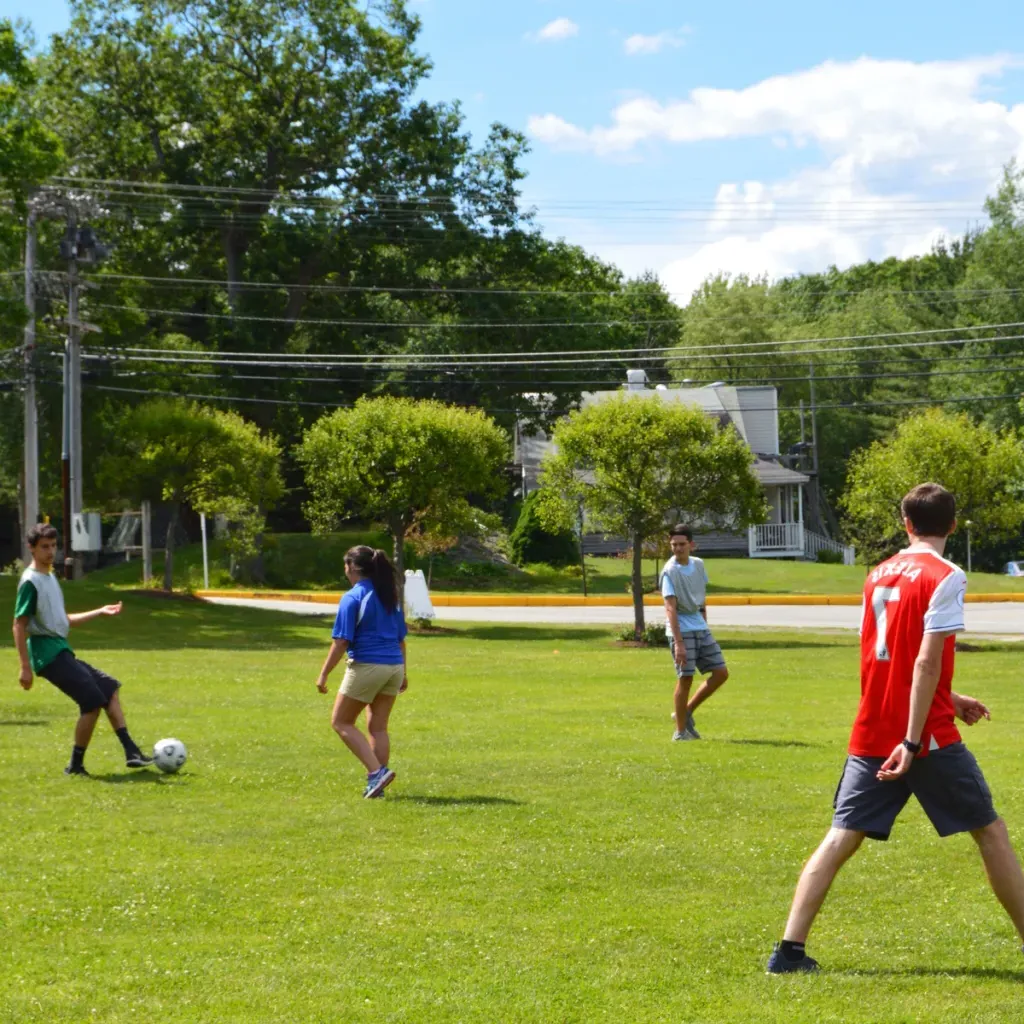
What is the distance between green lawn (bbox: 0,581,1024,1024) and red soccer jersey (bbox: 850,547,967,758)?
99 centimetres

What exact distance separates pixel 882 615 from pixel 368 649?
517 cm

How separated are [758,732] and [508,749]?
9.18 ft

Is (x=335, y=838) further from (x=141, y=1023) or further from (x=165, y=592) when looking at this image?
(x=165, y=592)

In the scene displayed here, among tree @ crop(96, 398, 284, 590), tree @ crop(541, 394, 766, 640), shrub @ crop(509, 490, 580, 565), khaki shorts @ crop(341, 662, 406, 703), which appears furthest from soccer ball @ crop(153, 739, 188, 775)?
shrub @ crop(509, 490, 580, 565)

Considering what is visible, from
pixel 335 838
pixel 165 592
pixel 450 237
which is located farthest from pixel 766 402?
pixel 335 838

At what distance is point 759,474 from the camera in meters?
59.3

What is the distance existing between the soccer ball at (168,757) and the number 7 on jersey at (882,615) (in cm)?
702

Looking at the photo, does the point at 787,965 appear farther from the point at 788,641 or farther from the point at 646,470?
the point at 788,641

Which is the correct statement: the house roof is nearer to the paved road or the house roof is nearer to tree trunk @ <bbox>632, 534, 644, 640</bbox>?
the paved road

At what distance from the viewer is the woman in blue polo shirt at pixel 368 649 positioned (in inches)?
416

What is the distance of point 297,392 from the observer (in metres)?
54.2

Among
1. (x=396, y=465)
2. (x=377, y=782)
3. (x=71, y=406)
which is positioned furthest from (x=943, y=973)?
(x=71, y=406)

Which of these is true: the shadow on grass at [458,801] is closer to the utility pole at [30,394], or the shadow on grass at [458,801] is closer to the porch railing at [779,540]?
the utility pole at [30,394]

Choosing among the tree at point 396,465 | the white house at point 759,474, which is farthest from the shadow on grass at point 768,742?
the white house at point 759,474
